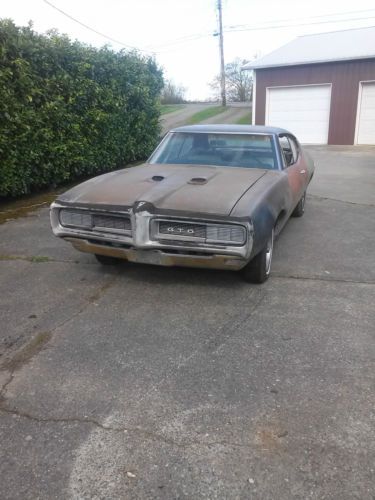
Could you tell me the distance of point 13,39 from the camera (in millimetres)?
6699

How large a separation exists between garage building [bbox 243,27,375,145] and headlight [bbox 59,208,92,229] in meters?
16.1

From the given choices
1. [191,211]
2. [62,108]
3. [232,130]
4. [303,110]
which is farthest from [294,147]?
[303,110]

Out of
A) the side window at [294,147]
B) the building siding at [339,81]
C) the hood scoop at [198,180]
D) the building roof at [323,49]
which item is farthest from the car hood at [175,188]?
the building roof at [323,49]

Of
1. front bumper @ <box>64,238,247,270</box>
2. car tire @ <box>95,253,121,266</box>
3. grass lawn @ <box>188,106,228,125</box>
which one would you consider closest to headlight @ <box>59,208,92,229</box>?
front bumper @ <box>64,238,247,270</box>

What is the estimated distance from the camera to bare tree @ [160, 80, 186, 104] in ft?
144

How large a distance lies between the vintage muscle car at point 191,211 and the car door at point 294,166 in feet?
0.24

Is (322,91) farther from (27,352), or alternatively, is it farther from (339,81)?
(27,352)

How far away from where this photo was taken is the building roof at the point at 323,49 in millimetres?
17505

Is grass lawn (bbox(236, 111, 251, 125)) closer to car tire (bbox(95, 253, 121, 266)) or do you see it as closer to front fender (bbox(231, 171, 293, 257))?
front fender (bbox(231, 171, 293, 257))

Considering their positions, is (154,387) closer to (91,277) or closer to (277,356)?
(277,356)

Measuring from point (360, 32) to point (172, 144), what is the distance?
20249mm

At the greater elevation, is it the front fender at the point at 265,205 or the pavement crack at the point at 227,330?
the front fender at the point at 265,205

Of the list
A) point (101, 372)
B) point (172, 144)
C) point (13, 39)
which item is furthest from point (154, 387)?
point (13, 39)

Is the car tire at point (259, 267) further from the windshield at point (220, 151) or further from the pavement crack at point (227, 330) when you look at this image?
the windshield at point (220, 151)
